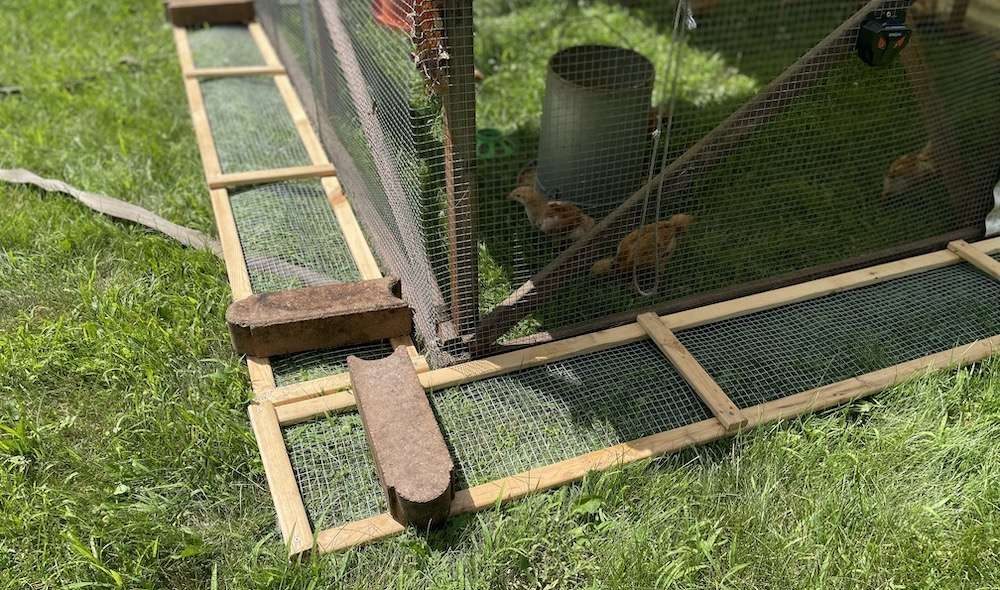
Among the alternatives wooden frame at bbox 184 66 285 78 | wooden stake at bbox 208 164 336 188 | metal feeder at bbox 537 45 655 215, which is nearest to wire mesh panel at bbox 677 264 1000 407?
metal feeder at bbox 537 45 655 215

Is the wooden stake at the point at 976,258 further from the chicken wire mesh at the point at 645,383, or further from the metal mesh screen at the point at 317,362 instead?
the metal mesh screen at the point at 317,362

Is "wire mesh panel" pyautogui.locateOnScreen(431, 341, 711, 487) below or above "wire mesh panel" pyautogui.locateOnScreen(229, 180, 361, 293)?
below

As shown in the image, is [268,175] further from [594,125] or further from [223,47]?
[223,47]

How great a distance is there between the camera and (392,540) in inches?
95.2

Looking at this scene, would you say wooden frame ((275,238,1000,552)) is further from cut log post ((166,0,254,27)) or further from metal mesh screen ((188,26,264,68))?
cut log post ((166,0,254,27))

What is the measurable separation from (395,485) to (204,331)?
4.52 ft

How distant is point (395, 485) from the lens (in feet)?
7.66

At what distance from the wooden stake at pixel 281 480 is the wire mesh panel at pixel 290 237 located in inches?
33.5

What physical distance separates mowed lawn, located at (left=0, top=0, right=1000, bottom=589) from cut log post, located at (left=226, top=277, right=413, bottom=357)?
7.4 inches

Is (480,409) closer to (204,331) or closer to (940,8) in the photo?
(204,331)

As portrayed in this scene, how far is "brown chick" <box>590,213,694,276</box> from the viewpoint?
3.51m

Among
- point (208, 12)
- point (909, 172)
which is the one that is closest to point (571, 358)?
point (909, 172)

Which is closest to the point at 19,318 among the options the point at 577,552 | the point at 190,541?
the point at 190,541

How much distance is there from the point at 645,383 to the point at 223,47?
15.5ft
